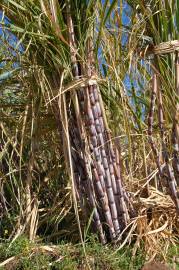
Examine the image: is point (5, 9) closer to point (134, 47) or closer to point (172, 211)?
point (134, 47)

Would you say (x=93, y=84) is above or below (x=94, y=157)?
above

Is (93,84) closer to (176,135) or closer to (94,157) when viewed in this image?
(94,157)

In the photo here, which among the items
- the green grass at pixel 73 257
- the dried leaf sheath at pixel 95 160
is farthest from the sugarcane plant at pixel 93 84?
the green grass at pixel 73 257

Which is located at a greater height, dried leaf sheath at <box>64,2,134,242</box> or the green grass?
dried leaf sheath at <box>64,2,134,242</box>

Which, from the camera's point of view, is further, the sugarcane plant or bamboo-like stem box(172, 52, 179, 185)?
bamboo-like stem box(172, 52, 179, 185)

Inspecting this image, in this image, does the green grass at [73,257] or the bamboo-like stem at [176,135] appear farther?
the bamboo-like stem at [176,135]

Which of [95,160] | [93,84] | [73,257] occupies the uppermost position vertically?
[93,84]

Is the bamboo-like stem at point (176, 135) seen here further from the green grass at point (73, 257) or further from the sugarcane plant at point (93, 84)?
the green grass at point (73, 257)

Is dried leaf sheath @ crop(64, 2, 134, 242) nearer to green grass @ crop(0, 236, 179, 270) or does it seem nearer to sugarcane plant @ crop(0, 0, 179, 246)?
sugarcane plant @ crop(0, 0, 179, 246)

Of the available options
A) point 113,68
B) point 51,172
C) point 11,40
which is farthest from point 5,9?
point 51,172

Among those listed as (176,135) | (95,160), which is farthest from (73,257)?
(176,135)

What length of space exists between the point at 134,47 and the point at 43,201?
4.20 ft

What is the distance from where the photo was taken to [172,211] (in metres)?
3.03

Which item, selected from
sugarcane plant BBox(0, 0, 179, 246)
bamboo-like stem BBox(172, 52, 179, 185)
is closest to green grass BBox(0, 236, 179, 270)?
sugarcane plant BBox(0, 0, 179, 246)
